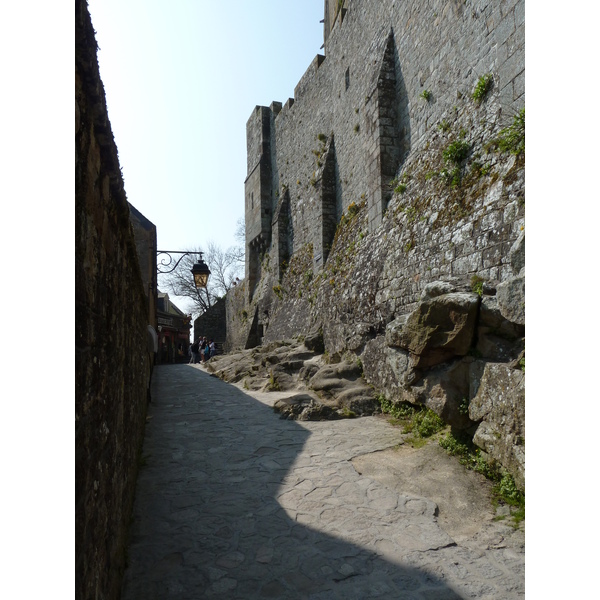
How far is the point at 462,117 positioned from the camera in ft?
25.3

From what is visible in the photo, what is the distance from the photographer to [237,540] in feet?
12.3

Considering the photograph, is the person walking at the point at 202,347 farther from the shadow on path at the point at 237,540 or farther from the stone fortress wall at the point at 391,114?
the shadow on path at the point at 237,540

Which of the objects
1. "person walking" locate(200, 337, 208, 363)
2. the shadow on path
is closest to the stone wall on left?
the shadow on path

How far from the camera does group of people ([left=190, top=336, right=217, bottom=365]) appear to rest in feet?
81.6

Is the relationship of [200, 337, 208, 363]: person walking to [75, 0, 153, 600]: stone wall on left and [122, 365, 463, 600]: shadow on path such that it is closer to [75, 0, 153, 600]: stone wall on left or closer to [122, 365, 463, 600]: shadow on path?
[122, 365, 463, 600]: shadow on path

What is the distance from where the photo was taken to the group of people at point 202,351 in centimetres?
2488

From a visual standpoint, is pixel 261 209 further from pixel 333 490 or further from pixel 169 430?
pixel 333 490

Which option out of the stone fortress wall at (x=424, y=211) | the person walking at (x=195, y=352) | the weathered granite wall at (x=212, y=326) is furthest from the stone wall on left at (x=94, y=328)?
the weathered granite wall at (x=212, y=326)

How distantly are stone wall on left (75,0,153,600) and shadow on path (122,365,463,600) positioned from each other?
2.23ft

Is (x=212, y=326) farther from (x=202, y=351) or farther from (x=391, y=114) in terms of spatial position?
(x=391, y=114)

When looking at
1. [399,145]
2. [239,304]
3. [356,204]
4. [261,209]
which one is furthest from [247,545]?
[239,304]

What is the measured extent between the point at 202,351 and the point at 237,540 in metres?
22.4

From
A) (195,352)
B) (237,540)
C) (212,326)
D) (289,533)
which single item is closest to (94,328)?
(237,540)

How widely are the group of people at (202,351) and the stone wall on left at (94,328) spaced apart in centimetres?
2211
